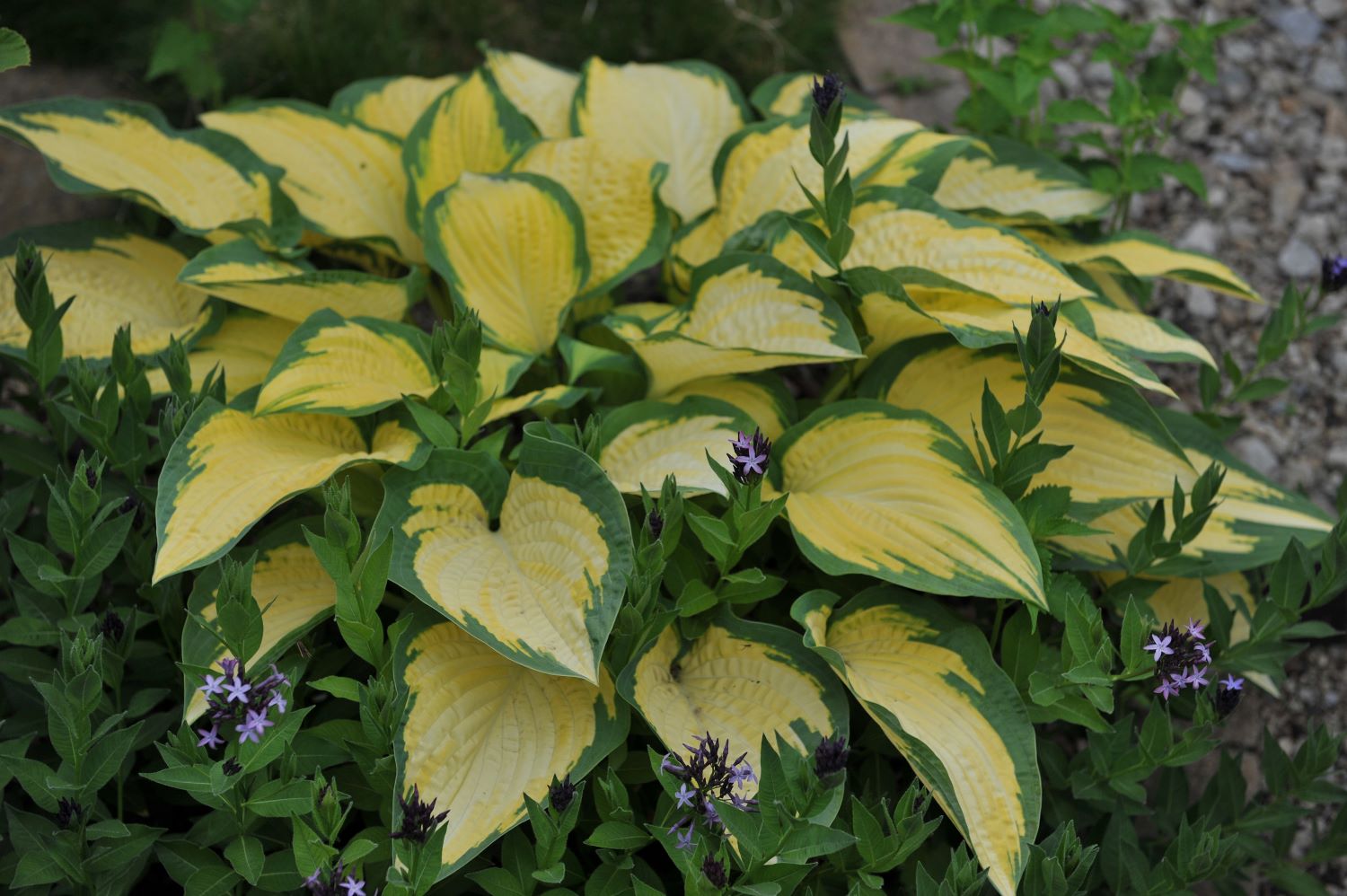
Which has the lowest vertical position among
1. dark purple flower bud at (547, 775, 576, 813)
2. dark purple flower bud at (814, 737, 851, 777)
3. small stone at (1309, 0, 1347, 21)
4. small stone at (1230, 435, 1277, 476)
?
small stone at (1230, 435, 1277, 476)

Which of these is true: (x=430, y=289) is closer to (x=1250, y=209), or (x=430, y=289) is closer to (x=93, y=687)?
(x=93, y=687)

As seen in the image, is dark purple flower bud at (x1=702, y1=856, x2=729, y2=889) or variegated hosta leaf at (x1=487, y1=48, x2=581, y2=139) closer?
dark purple flower bud at (x1=702, y1=856, x2=729, y2=889)

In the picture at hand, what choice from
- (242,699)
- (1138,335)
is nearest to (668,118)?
(1138,335)

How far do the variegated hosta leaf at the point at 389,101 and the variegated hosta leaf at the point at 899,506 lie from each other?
1236mm

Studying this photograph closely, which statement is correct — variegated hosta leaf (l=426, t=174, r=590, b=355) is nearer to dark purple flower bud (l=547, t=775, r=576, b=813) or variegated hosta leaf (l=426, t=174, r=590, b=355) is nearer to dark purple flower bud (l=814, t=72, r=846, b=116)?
dark purple flower bud (l=814, t=72, r=846, b=116)

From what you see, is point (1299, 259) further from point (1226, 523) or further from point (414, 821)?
point (414, 821)

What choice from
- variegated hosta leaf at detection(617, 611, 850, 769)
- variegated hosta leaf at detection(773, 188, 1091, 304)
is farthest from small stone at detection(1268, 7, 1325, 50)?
variegated hosta leaf at detection(617, 611, 850, 769)

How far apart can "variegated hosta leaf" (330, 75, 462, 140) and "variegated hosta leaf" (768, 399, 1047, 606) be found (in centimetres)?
124

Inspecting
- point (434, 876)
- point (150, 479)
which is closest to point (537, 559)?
point (434, 876)

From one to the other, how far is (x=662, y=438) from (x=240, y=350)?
2.66ft

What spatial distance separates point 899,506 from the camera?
1.83 metres

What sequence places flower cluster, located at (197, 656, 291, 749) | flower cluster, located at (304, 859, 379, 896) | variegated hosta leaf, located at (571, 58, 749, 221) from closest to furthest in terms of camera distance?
flower cluster, located at (304, 859, 379, 896) → flower cluster, located at (197, 656, 291, 749) → variegated hosta leaf, located at (571, 58, 749, 221)

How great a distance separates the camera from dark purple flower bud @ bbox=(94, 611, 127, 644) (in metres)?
1.62

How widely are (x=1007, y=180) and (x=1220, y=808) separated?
1248 mm
